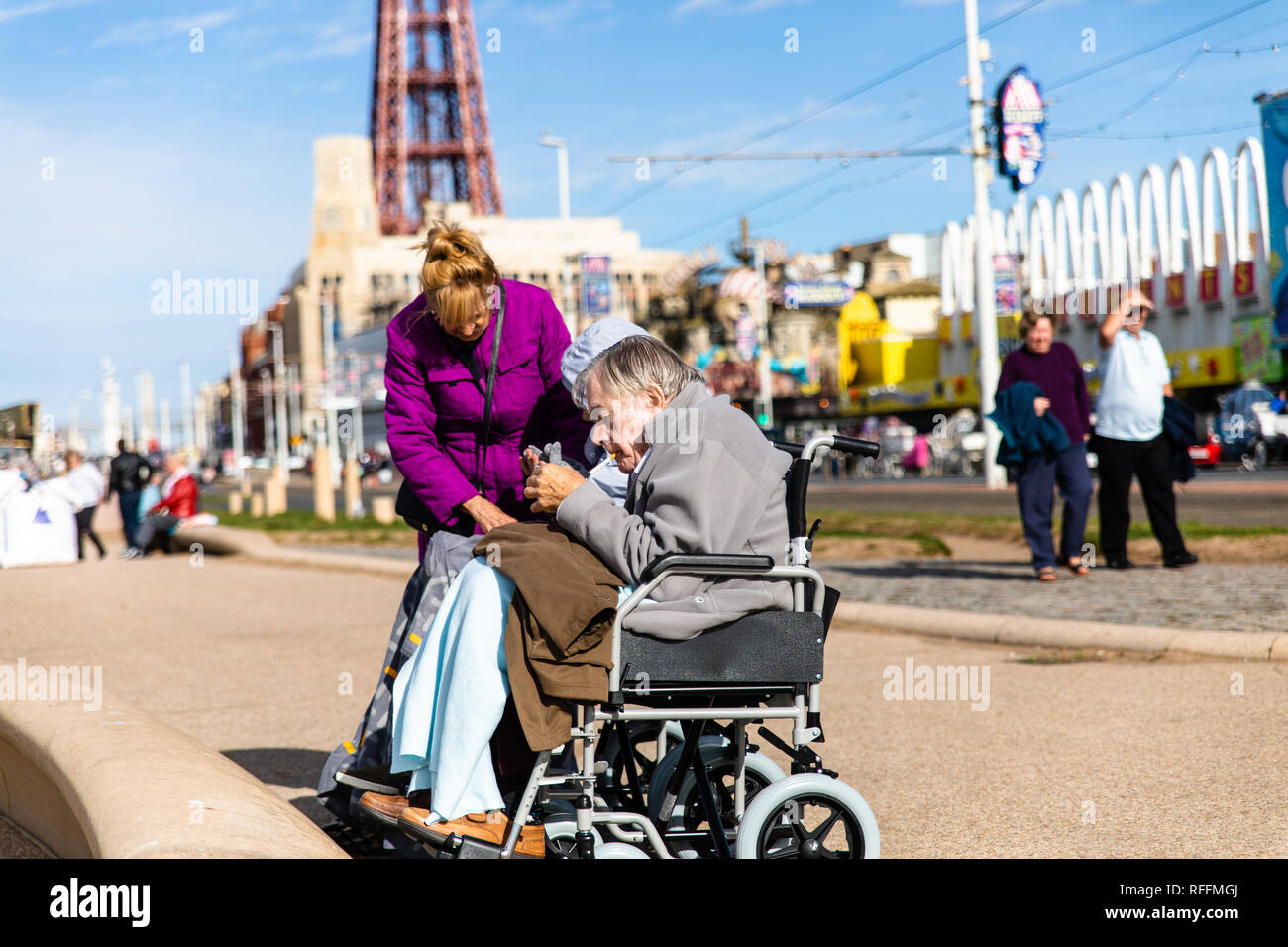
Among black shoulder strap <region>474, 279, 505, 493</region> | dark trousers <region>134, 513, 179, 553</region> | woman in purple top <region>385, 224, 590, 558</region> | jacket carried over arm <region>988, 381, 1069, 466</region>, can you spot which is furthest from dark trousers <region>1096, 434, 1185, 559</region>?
dark trousers <region>134, 513, 179, 553</region>

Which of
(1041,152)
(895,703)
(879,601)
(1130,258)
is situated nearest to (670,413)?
(895,703)

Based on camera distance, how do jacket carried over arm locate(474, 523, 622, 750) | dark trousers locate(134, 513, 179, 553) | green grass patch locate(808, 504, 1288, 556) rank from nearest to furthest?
jacket carried over arm locate(474, 523, 622, 750) < green grass patch locate(808, 504, 1288, 556) < dark trousers locate(134, 513, 179, 553)

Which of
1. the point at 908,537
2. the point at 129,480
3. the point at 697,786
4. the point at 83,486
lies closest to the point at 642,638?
the point at 697,786

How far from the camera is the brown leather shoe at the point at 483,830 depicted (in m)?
3.38

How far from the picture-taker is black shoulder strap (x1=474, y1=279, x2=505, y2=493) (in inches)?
164

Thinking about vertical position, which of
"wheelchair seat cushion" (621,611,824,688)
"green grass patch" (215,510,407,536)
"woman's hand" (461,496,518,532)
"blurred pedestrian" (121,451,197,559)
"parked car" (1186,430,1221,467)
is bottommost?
"green grass patch" (215,510,407,536)

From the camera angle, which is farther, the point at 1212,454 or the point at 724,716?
the point at 1212,454

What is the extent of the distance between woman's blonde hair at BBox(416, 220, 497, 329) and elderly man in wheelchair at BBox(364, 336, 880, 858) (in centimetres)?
51

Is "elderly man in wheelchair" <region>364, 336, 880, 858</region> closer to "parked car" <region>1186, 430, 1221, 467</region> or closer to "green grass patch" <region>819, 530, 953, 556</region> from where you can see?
"green grass patch" <region>819, 530, 953, 556</region>

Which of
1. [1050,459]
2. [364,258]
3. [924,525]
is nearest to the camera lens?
[1050,459]

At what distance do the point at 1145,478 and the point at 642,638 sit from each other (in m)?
7.03

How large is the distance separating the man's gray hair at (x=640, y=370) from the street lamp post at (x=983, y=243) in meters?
22.4

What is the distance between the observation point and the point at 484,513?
157 inches

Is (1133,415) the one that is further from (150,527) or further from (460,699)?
(150,527)
